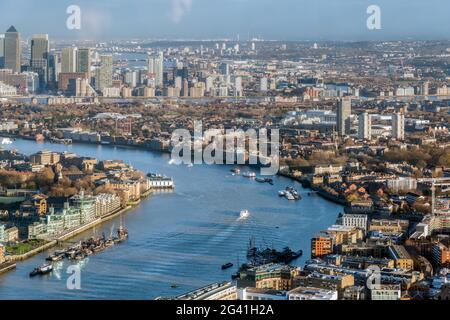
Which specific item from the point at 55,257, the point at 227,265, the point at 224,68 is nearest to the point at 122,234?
the point at 55,257

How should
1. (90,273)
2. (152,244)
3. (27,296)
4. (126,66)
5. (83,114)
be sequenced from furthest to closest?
(126,66), (83,114), (152,244), (90,273), (27,296)

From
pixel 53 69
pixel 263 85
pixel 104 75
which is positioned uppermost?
pixel 53 69

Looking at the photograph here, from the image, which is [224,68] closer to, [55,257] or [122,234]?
[122,234]

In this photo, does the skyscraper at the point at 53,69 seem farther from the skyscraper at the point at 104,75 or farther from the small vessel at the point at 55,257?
the small vessel at the point at 55,257

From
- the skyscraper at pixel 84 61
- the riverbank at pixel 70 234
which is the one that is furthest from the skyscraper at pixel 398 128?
the skyscraper at pixel 84 61

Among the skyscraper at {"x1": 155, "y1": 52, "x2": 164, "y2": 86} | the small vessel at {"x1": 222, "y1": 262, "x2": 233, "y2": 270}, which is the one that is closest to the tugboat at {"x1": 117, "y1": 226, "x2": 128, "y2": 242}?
the small vessel at {"x1": 222, "y1": 262, "x2": 233, "y2": 270}

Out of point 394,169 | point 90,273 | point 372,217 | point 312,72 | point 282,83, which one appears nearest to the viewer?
point 90,273
